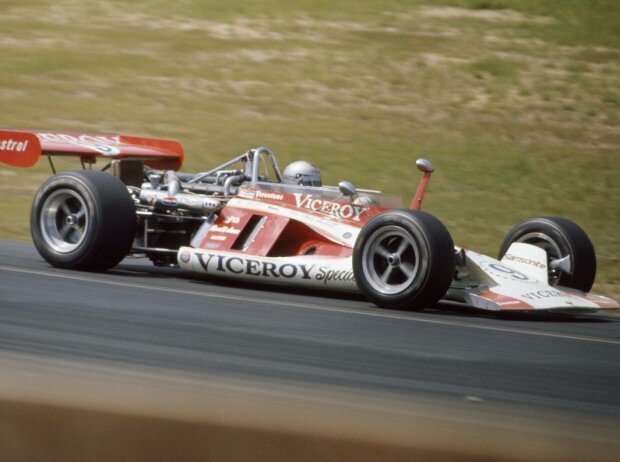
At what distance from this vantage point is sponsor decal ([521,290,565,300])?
8.05m

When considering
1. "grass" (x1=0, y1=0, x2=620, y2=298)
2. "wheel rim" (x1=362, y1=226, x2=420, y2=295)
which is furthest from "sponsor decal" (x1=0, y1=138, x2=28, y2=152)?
"wheel rim" (x1=362, y1=226, x2=420, y2=295)

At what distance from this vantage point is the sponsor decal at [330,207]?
8.95m

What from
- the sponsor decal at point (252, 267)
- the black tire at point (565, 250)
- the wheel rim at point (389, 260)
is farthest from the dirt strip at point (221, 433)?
the black tire at point (565, 250)

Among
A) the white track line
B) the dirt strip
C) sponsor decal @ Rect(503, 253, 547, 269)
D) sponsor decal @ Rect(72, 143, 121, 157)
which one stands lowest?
the white track line

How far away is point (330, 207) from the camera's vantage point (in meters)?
9.00

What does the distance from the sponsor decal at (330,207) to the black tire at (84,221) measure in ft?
4.34

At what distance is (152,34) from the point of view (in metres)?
27.0

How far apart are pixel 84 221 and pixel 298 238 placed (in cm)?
171

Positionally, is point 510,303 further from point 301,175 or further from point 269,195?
point 301,175

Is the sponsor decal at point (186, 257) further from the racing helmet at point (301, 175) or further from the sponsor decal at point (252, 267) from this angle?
the racing helmet at point (301, 175)

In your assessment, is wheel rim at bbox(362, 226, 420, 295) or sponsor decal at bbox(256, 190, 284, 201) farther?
sponsor decal at bbox(256, 190, 284, 201)

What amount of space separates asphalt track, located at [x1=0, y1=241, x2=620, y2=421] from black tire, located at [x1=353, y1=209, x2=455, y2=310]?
15 centimetres

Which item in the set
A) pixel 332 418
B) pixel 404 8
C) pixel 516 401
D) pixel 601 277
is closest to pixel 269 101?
pixel 404 8

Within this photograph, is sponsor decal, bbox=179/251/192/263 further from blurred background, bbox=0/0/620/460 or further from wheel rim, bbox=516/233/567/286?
blurred background, bbox=0/0/620/460
